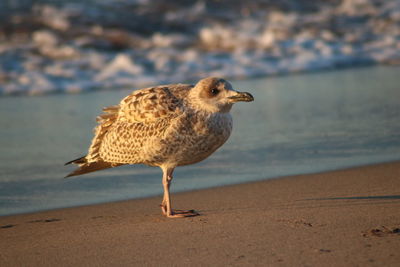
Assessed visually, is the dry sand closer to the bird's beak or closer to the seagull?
the seagull

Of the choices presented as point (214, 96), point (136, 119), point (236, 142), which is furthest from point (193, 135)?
point (236, 142)

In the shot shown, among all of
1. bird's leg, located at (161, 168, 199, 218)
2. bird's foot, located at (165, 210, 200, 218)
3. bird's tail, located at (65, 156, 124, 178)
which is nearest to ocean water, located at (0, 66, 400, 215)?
bird's tail, located at (65, 156, 124, 178)

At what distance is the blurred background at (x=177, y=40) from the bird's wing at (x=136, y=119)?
6.95m

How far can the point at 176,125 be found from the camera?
5.09 metres

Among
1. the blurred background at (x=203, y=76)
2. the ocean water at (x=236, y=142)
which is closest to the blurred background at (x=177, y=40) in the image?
the blurred background at (x=203, y=76)

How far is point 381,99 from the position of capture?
9.71 meters

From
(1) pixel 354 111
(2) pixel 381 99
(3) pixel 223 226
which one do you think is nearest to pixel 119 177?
(3) pixel 223 226

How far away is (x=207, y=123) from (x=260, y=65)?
959 cm

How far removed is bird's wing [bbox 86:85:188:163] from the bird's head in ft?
0.51

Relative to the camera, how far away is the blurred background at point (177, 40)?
13.7 meters

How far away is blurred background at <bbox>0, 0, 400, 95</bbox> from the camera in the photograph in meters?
13.7

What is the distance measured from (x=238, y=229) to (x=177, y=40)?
12.1 metres

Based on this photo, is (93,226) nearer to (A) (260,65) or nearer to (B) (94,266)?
(B) (94,266)

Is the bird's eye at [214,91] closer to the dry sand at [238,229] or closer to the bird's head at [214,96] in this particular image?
the bird's head at [214,96]
